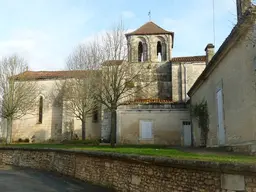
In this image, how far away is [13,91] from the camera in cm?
3020

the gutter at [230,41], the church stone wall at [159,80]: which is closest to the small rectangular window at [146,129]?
the church stone wall at [159,80]

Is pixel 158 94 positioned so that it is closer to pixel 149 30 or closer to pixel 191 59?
pixel 191 59

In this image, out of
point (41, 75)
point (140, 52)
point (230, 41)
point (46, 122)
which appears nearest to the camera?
point (230, 41)

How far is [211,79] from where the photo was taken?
17.4m

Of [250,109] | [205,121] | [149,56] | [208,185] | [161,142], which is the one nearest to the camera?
[208,185]

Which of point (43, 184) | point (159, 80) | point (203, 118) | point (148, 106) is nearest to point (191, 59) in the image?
point (159, 80)

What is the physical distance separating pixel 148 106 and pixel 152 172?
634 inches

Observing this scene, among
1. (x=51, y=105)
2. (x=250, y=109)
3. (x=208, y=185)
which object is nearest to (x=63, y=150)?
(x=250, y=109)

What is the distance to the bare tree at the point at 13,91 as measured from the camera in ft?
96.4

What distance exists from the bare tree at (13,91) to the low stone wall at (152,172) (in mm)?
14362

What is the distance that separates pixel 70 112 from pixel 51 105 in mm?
4215

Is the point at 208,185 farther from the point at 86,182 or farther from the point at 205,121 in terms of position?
the point at 205,121

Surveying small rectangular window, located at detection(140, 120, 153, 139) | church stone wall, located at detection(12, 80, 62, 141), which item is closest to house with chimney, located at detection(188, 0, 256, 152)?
small rectangular window, located at detection(140, 120, 153, 139)

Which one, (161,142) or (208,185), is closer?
(208,185)
